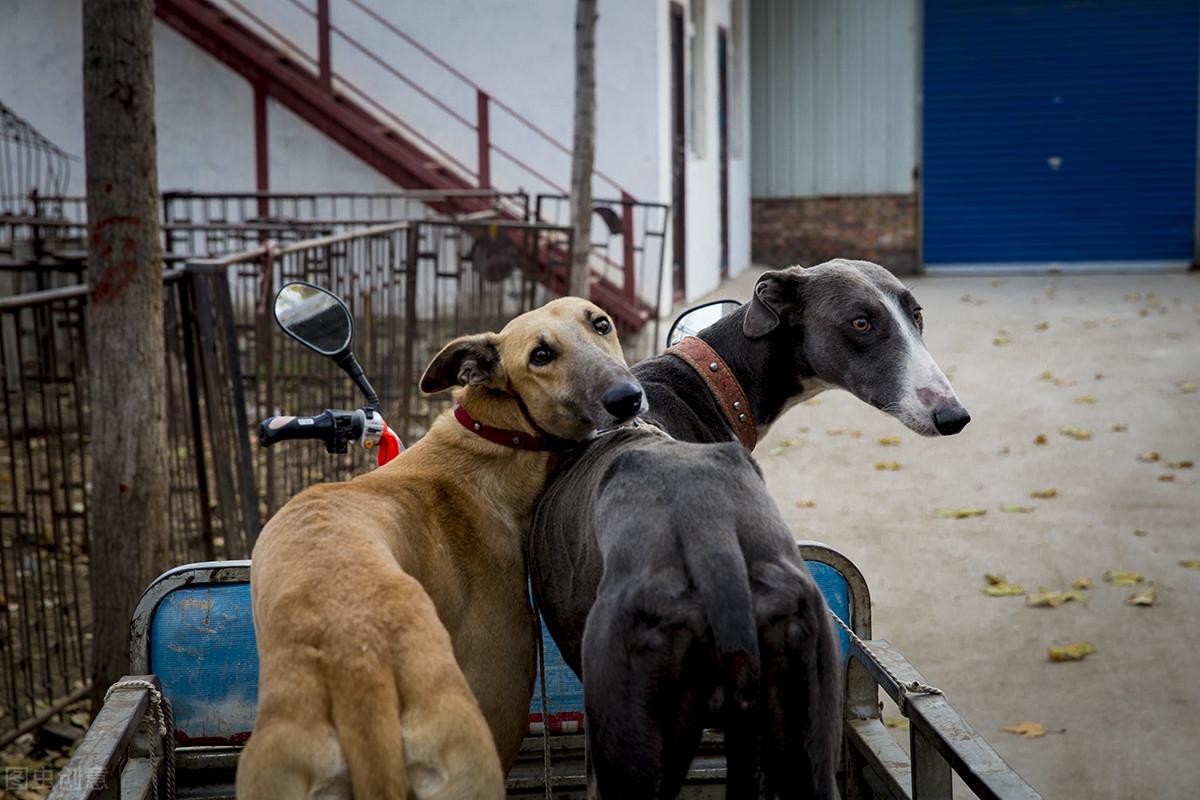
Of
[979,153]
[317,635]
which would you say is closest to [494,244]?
[317,635]

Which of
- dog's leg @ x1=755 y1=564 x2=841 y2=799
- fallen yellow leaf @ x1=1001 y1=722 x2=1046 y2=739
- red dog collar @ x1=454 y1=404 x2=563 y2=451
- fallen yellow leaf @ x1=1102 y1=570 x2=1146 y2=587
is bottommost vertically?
fallen yellow leaf @ x1=1001 y1=722 x2=1046 y2=739

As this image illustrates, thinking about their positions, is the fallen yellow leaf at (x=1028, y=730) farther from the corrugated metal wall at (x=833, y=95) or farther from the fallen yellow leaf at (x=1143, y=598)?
the corrugated metal wall at (x=833, y=95)

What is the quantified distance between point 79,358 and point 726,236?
46.9 feet

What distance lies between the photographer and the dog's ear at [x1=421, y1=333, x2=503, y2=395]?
111 inches

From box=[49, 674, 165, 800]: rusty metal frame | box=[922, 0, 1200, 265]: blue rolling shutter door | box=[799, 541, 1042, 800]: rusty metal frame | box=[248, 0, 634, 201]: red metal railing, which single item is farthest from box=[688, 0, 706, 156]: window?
box=[49, 674, 165, 800]: rusty metal frame

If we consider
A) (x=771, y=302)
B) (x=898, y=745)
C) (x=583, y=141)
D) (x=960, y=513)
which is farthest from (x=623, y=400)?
(x=583, y=141)

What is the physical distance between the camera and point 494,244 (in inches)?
370

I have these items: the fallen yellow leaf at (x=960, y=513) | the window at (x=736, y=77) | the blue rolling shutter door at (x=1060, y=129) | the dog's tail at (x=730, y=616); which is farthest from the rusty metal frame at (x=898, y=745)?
the blue rolling shutter door at (x=1060, y=129)

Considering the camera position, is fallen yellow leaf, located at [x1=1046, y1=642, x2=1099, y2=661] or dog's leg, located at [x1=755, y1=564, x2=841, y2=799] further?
fallen yellow leaf, located at [x1=1046, y1=642, x2=1099, y2=661]

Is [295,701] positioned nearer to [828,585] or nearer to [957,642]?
[828,585]

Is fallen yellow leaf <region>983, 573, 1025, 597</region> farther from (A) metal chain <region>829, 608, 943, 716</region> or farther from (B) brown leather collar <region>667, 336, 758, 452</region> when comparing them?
(A) metal chain <region>829, 608, 943, 716</region>

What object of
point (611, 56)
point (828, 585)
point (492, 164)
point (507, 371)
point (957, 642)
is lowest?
point (957, 642)

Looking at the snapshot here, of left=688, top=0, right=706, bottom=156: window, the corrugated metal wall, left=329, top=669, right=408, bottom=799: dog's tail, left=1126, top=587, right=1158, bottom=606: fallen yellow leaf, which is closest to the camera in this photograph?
left=329, top=669, right=408, bottom=799: dog's tail

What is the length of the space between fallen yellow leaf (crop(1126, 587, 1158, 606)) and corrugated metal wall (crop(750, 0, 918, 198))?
15429mm
